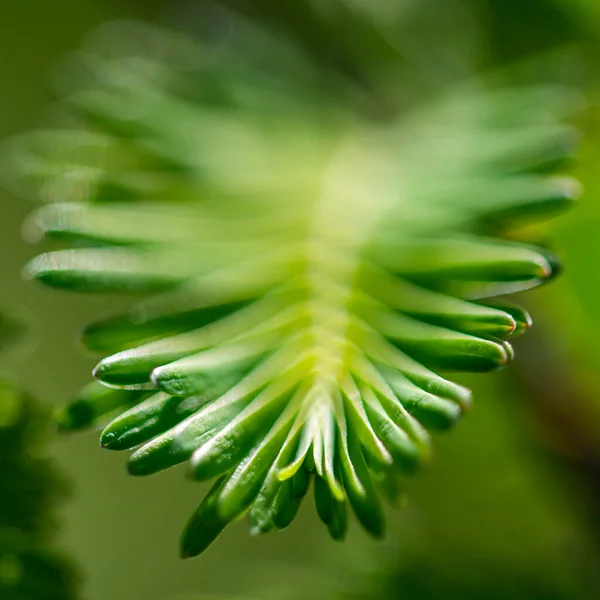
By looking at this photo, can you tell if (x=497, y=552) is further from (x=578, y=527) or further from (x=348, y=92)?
(x=348, y=92)

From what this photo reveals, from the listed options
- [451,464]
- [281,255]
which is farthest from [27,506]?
[451,464]

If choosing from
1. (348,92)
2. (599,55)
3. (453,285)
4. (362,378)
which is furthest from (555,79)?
(362,378)

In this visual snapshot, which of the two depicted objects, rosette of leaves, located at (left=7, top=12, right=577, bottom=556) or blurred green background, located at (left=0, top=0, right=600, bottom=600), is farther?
blurred green background, located at (left=0, top=0, right=600, bottom=600)

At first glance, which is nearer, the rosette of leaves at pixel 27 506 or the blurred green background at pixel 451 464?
the rosette of leaves at pixel 27 506
